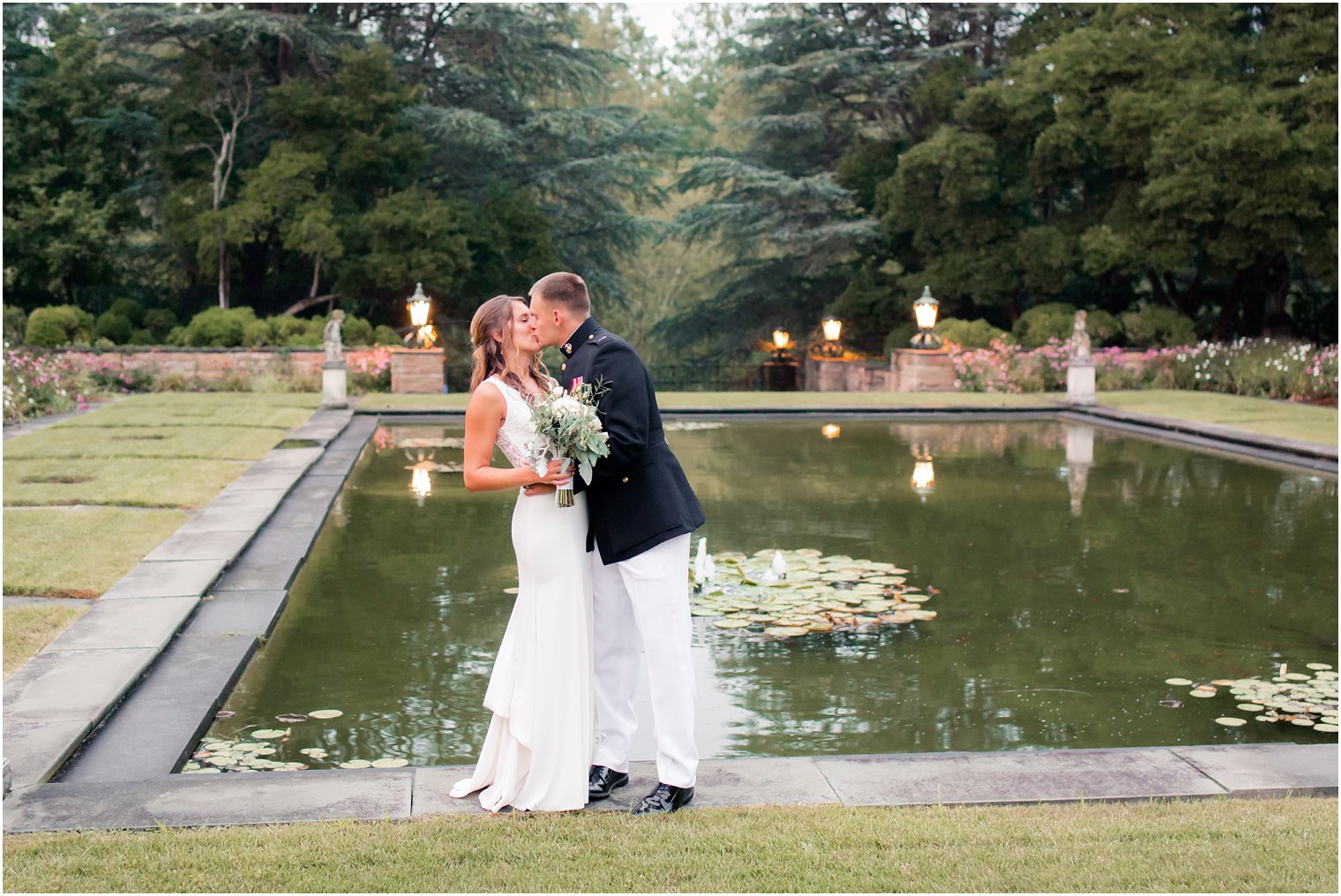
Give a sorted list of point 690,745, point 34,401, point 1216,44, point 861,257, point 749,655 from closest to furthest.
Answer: point 690,745 < point 749,655 < point 34,401 < point 1216,44 < point 861,257

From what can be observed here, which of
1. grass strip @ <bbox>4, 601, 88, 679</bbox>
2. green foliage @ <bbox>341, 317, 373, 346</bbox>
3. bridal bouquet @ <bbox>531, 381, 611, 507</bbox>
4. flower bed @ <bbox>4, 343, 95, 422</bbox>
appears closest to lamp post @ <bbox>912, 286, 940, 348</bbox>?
green foliage @ <bbox>341, 317, 373, 346</bbox>

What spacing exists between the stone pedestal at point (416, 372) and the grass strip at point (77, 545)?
49.0 ft

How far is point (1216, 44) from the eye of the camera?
27.1m

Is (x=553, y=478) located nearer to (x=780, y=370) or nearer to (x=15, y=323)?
(x=15, y=323)

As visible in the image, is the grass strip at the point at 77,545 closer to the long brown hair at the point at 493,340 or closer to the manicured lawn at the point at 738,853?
the manicured lawn at the point at 738,853

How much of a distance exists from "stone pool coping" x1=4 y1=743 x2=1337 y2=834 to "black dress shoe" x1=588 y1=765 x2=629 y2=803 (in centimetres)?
4

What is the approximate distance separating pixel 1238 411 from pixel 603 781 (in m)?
18.0

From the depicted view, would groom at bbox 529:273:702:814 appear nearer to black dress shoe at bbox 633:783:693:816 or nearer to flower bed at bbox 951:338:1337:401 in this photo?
black dress shoe at bbox 633:783:693:816

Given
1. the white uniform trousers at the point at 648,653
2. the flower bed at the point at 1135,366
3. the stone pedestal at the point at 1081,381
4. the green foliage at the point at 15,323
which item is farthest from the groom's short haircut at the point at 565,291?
the green foliage at the point at 15,323

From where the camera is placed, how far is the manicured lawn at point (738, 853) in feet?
→ 12.2

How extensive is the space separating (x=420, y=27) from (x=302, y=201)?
7162 millimetres

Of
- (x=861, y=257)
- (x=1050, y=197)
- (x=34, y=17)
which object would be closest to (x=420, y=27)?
(x=34, y=17)

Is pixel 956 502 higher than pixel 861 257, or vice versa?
pixel 861 257

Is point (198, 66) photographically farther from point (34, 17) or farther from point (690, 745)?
point (690, 745)
